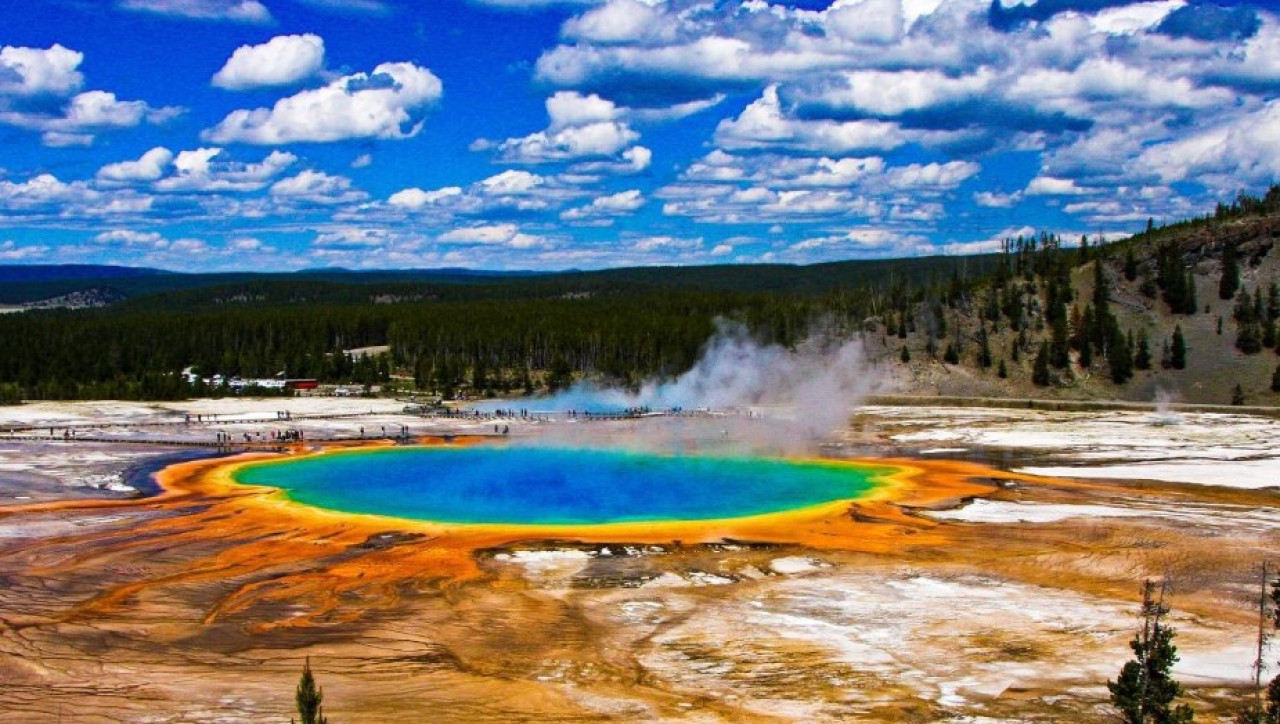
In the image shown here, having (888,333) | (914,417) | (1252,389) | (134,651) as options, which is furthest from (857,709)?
(888,333)

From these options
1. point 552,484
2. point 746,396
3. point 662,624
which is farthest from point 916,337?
point 662,624

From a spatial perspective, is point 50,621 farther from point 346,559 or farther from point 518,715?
point 518,715

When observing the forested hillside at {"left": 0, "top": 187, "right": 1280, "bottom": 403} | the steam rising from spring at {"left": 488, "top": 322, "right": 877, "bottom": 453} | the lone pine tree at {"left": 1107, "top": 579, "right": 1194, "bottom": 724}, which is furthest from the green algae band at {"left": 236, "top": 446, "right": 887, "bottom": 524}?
the forested hillside at {"left": 0, "top": 187, "right": 1280, "bottom": 403}

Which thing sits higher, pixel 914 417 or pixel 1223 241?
pixel 1223 241

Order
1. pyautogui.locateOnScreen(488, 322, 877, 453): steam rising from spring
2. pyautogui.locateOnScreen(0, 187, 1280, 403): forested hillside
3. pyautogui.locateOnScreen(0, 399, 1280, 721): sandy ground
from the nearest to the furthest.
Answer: pyautogui.locateOnScreen(0, 399, 1280, 721): sandy ground, pyautogui.locateOnScreen(488, 322, 877, 453): steam rising from spring, pyautogui.locateOnScreen(0, 187, 1280, 403): forested hillside

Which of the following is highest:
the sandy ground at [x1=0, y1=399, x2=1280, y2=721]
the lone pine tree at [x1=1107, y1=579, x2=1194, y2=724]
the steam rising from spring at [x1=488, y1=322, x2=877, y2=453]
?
the steam rising from spring at [x1=488, y1=322, x2=877, y2=453]

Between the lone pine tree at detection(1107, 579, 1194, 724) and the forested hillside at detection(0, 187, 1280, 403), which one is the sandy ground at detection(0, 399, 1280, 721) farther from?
the forested hillside at detection(0, 187, 1280, 403)

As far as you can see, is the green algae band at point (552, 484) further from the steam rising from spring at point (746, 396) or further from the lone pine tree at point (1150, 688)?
the lone pine tree at point (1150, 688)
